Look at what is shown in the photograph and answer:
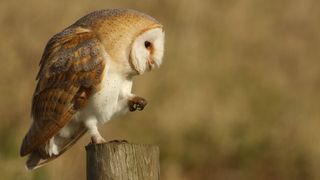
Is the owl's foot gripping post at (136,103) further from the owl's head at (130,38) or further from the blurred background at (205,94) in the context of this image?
the blurred background at (205,94)

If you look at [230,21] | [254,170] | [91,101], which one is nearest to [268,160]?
[254,170]

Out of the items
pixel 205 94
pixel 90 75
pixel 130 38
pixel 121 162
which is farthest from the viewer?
pixel 205 94

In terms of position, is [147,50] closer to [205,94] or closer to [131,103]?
[131,103]

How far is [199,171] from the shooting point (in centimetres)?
883

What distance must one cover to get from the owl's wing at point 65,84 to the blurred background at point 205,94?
1745mm

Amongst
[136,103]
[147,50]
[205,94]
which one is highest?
[205,94]

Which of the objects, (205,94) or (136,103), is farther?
(205,94)

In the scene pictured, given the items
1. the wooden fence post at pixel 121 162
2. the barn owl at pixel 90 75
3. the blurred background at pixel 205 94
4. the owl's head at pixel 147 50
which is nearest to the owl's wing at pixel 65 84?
the barn owl at pixel 90 75

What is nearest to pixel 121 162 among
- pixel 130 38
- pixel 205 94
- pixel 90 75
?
pixel 90 75

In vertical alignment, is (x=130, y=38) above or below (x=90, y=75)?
above

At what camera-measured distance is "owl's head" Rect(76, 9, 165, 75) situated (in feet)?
16.8

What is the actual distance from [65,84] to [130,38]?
380 mm

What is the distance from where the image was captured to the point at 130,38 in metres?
5.14

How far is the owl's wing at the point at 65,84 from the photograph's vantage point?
5035 millimetres
